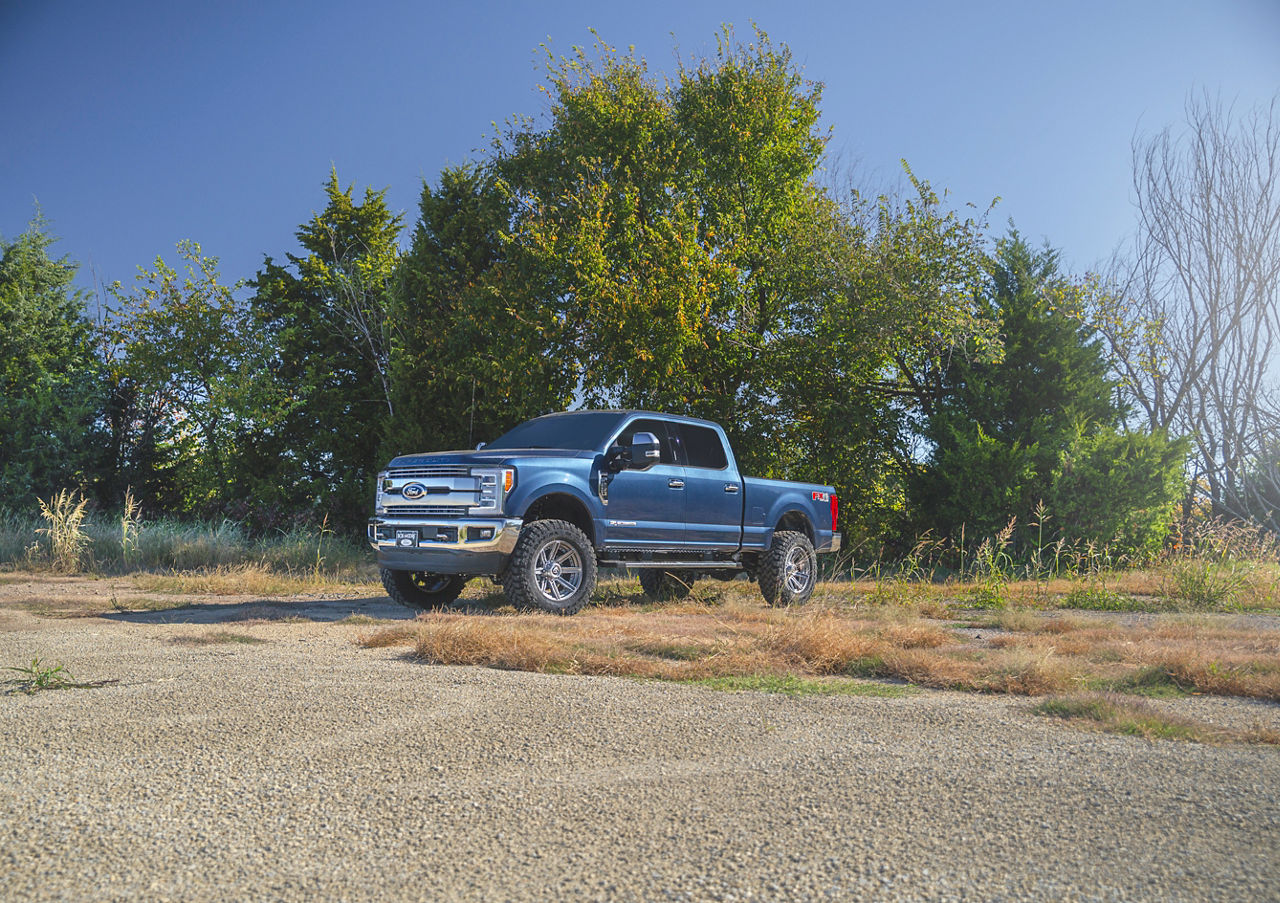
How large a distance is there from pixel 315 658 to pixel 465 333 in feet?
39.6

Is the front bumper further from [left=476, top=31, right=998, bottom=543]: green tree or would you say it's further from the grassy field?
[left=476, top=31, right=998, bottom=543]: green tree

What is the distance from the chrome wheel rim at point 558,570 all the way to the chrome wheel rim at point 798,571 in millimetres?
3058

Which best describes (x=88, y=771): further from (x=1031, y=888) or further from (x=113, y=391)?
(x=113, y=391)

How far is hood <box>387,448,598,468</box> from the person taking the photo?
882 centimetres

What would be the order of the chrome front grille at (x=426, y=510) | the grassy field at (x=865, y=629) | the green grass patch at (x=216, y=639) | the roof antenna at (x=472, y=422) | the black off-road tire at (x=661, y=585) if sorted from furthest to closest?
the roof antenna at (x=472, y=422) < the black off-road tire at (x=661, y=585) < the chrome front grille at (x=426, y=510) < the green grass patch at (x=216, y=639) < the grassy field at (x=865, y=629)

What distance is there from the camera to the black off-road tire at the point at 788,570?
10984 millimetres

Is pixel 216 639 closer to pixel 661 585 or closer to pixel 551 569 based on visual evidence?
pixel 551 569

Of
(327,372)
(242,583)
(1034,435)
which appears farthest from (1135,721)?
(327,372)

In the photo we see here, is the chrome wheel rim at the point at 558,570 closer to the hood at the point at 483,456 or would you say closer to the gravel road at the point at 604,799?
the hood at the point at 483,456

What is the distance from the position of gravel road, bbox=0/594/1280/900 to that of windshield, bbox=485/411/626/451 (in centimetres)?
528

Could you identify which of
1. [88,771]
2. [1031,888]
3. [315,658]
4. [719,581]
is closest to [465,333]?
[719,581]

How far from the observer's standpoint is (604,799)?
307 cm

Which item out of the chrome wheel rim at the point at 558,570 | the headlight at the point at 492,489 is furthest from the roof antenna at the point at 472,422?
the headlight at the point at 492,489

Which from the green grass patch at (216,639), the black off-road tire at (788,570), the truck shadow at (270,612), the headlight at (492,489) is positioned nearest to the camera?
the green grass patch at (216,639)
